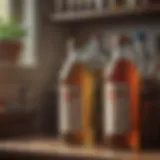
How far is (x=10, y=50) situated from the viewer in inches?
81.5

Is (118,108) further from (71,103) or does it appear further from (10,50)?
(10,50)

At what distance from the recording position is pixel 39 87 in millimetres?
2162

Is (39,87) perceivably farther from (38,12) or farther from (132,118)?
(132,118)

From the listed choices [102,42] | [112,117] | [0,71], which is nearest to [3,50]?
[0,71]

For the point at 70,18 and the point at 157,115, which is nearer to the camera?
the point at 157,115

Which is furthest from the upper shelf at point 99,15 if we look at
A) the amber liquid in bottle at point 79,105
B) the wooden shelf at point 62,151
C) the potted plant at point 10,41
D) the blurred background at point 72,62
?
the wooden shelf at point 62,151

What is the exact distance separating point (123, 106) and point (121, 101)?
2cm

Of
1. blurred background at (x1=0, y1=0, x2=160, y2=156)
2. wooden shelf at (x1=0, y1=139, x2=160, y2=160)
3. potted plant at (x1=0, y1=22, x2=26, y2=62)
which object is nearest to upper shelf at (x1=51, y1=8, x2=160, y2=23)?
blurred background at (x1=0, y1=0, x2=160, y2=156)

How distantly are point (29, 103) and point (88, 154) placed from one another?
0.59 m

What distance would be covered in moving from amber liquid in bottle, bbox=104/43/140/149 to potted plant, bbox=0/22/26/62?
553mm

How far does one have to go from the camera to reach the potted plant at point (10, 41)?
6.72 ft

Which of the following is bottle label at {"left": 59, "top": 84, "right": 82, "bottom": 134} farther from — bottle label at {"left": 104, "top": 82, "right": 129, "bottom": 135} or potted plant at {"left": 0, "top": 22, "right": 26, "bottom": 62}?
potted plant at {"left": 0, "top": 22, "right": 26, "bottom": 62}

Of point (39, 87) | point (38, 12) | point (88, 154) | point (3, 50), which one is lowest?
point (88, 154)

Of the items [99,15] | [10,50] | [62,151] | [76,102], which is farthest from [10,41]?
[62,151]
